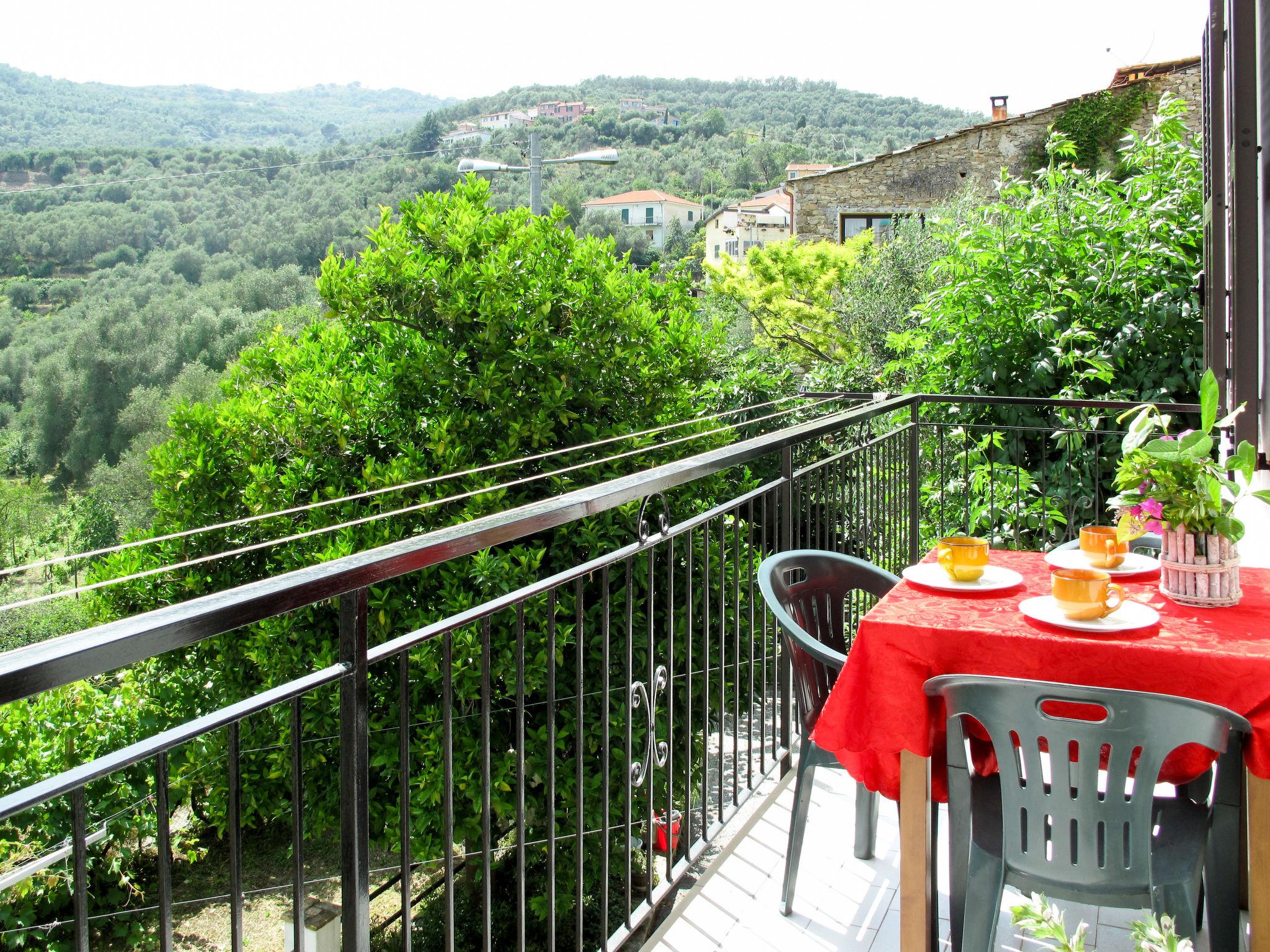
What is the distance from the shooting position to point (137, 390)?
37750 mm

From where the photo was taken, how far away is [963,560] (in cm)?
219

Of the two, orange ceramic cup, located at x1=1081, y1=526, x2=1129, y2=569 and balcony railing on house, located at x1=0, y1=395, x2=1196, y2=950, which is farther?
orange ceramic cup, located at x1=1081, y1=526, x2=1129, y2=569

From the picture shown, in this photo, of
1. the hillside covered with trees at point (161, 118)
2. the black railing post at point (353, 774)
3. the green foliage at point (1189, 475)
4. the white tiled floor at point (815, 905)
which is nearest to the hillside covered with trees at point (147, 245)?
the hillside covered with trees at point (161, 118)

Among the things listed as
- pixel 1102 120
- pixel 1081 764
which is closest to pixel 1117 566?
pixel 1081 764

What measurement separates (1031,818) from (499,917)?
9.31 metres

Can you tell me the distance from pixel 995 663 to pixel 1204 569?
52 centimetres

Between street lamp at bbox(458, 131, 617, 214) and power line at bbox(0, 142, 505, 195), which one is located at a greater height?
power line at bbox(0, 142, 505, 195)

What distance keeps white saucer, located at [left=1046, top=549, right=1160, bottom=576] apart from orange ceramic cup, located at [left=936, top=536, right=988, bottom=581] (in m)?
0.21

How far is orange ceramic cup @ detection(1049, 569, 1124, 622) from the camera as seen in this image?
72.6 inches

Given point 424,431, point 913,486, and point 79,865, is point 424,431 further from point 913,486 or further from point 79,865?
point 79,865

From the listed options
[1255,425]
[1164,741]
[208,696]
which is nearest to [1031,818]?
[1164,741]

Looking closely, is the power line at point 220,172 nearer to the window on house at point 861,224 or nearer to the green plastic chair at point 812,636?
the window on house at point 861,224

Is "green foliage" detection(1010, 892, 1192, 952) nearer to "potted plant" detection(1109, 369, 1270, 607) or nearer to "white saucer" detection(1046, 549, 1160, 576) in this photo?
"potted plant" detection(1109, 369, 1270, 607)

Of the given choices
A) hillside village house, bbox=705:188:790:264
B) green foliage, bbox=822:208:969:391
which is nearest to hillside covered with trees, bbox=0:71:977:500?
hillside village house, bbox=705:188:790:264
